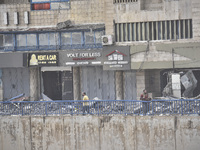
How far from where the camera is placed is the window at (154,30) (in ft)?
76.0

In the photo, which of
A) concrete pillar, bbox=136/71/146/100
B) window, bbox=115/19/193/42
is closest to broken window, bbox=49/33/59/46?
window, bbox=115/19/193/42

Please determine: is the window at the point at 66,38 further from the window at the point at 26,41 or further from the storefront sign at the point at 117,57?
the storefront sign at the point at 117,57

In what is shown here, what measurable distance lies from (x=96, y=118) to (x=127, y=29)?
22.5 feet

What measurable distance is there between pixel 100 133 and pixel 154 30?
7.79 meters

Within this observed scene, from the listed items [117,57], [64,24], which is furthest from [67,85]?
[117,57]

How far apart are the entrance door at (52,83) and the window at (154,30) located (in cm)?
617

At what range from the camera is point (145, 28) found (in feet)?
78.0

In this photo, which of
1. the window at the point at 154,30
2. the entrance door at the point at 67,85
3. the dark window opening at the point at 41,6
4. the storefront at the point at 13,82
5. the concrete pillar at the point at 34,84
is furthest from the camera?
the storefront at the point at 13,82

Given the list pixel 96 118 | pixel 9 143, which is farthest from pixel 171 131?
pixel 9 143

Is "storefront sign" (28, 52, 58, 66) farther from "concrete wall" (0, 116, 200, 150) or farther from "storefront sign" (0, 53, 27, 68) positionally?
"concrete wall" (0, 116, 200, 150)

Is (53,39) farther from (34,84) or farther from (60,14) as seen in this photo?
(34,84)

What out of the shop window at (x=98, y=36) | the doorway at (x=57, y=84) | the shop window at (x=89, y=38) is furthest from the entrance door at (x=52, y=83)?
the shop window at (x=98, y=36)

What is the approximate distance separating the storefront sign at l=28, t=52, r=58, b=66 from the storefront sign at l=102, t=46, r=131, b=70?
357 centimetres

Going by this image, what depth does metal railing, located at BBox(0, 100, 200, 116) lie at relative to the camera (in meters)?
19.4
